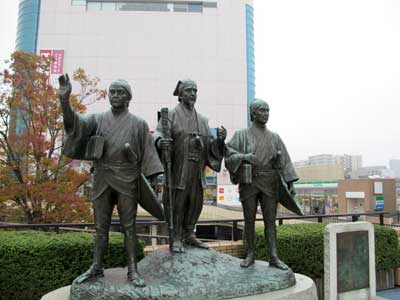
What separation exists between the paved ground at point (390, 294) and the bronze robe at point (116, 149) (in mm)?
6013

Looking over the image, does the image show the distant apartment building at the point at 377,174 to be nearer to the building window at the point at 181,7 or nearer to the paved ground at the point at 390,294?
the paved ground at the point at 390,294

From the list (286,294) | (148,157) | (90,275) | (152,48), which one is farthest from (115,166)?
(152,48)

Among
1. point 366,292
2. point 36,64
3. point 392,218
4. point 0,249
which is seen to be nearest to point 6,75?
point 36,64

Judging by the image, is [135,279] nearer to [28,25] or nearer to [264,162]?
[264,162]

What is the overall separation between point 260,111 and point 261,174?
0.81 meters

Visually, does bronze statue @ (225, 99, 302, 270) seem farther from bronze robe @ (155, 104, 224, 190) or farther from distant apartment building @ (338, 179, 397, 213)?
distant apartment building @ (338, 179, 397, 213)

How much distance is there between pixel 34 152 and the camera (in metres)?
9.08

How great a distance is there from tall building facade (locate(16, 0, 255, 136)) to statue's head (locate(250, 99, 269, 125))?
32.4 m

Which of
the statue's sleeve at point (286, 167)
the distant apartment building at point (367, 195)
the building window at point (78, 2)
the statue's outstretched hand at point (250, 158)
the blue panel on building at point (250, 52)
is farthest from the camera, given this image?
the blue panel on building at point (250, 52)

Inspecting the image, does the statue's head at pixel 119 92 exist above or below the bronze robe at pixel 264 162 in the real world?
above

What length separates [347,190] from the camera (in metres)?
20.9

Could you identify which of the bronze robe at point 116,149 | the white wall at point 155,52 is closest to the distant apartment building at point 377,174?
the white wall at point 155,52

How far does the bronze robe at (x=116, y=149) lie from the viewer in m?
3.64

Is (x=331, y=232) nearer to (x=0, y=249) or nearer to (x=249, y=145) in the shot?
(x=249, y=145)
